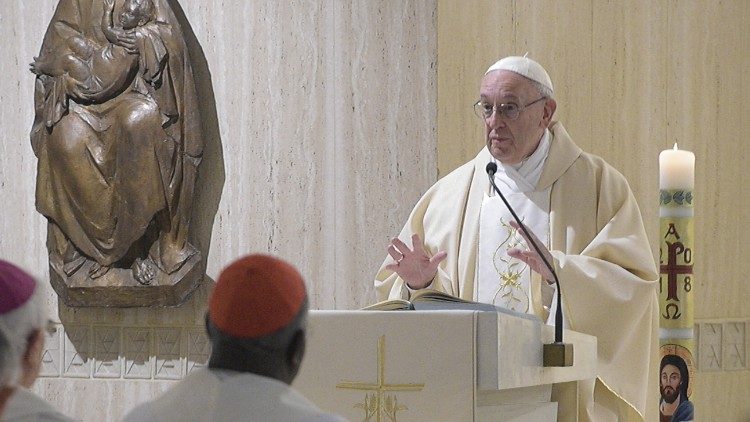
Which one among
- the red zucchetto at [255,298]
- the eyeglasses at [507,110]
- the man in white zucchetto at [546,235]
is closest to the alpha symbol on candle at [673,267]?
the man in white zucchetto at [546,235]

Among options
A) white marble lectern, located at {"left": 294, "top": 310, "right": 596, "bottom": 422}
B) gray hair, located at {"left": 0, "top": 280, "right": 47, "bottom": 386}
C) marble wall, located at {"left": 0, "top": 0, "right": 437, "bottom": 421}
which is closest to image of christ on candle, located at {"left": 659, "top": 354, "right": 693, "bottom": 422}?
white marble lectern, located at {"left": 294, "top": 310, "right": 596, "bottom": 422}

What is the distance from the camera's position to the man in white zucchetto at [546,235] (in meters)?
4.50

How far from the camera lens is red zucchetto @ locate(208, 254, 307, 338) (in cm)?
183

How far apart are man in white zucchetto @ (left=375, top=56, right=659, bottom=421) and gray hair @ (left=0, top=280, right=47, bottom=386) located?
2673mm

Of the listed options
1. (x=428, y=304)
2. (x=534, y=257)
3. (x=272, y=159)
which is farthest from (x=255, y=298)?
(x=272, y=159)

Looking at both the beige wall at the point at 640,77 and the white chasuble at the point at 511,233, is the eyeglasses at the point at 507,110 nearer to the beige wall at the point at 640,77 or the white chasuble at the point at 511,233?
the white chasuble at the point at 511,233

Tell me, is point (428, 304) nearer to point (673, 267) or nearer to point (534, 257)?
point (534, 257)

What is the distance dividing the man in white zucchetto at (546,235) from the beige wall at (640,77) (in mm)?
1141

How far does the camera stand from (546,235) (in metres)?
4.96

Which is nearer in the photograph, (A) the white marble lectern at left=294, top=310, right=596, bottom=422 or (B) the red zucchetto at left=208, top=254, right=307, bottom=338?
(B) the red zucchetto at left=208, top=254, right=307, bottom=338

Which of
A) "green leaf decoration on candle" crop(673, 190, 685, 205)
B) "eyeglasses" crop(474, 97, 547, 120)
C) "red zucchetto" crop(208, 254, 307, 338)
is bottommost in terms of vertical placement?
"red zucchetto" crop(208, 254, 307, 338)

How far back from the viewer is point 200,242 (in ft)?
22.4

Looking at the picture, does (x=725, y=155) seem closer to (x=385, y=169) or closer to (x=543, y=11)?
(x=543, y=11)

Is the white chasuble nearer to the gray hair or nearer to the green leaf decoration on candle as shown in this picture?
the green leaf decoration on candle
